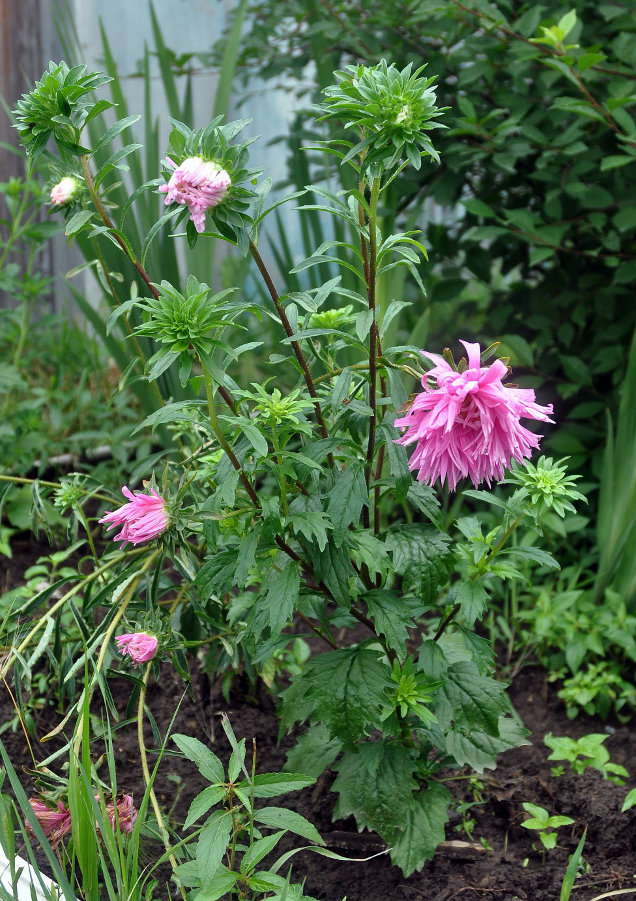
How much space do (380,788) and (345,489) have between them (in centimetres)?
43

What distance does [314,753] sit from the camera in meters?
1.25

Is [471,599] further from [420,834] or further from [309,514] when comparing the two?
[420,834]

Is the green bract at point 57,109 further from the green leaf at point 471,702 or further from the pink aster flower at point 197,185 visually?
the green leaf at point 471,702

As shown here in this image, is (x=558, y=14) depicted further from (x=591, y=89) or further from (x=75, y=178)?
(x=75, y=178)

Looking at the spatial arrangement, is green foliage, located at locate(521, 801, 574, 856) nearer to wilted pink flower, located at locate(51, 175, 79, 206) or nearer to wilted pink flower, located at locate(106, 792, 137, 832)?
wilted pink flower, located at locate(106, 792, 137, 832)

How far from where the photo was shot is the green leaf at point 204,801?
0.94 meters

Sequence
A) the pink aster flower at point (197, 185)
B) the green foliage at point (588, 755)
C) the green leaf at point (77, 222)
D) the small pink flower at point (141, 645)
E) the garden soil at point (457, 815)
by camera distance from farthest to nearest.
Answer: the green foliage at point (588, 755)
the garden soil at point (457, 815)
the small pink flower at point (141, 645)
the green leaf at point (77, 222)
the pink aster flower at point (197, 185)

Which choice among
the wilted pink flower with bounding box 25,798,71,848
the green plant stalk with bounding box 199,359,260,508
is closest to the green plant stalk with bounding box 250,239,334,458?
the green plant stalk with bounding box 199,359,260,508

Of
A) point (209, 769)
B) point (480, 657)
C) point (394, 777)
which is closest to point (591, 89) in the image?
point (480, 657)

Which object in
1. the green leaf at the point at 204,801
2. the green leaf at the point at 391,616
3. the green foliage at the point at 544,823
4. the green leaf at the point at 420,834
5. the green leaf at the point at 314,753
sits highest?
the green leaf at the point at 391,616

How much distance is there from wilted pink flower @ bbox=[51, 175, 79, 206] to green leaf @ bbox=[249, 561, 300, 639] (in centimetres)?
52

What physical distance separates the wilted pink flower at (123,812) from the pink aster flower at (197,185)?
1.77ft

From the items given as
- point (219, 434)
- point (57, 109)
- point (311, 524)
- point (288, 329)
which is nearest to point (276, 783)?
point (311, 524)

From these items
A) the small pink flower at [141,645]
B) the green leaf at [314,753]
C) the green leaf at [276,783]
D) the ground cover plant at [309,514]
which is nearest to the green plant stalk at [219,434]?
Result: the ground cover plant at [309,514]
